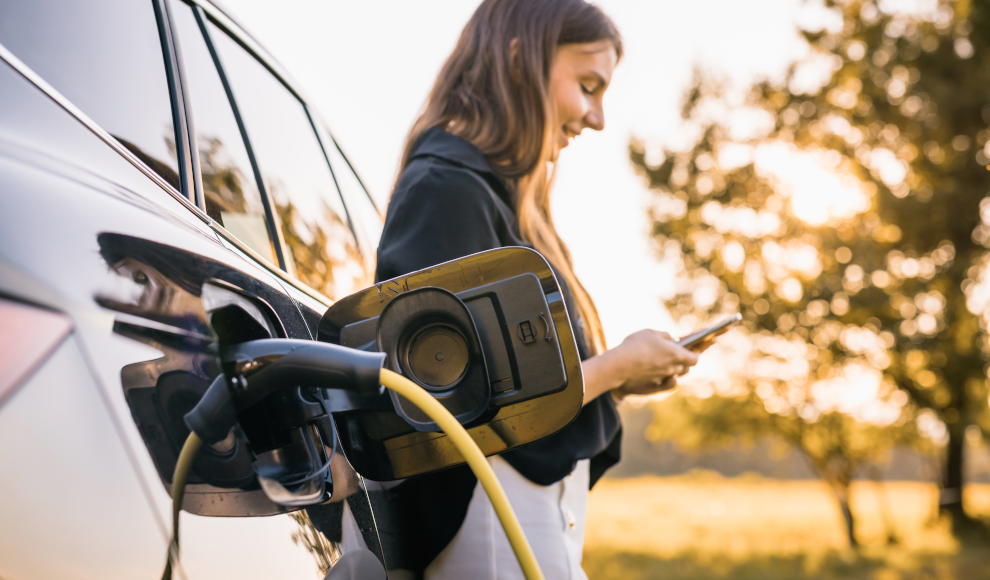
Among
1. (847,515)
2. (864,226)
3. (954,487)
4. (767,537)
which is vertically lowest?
(847,515)

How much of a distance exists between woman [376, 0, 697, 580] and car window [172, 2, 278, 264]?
23 centimetres

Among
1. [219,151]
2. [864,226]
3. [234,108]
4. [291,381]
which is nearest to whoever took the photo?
[291,381]

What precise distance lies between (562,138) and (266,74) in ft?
2.49

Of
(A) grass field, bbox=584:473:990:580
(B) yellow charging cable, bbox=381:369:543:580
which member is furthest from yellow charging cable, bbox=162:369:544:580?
(A) grass field, bbox=584:473:990:580

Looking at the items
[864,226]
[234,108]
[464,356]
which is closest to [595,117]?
[234,108]

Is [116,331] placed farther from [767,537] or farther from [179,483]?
[767,537]

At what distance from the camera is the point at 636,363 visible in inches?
58.3

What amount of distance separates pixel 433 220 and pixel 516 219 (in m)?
0.34

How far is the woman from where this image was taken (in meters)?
1.26

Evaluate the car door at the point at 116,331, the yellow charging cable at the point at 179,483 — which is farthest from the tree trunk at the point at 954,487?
the yellow charging cable at the point at 179,483

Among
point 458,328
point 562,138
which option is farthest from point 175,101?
point 562,138

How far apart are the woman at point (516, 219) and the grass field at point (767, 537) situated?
24.9ft

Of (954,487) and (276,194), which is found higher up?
(276,194)

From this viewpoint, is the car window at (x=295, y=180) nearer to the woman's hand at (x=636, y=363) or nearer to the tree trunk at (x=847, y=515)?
the woman's hand at (x=636, y=363)
